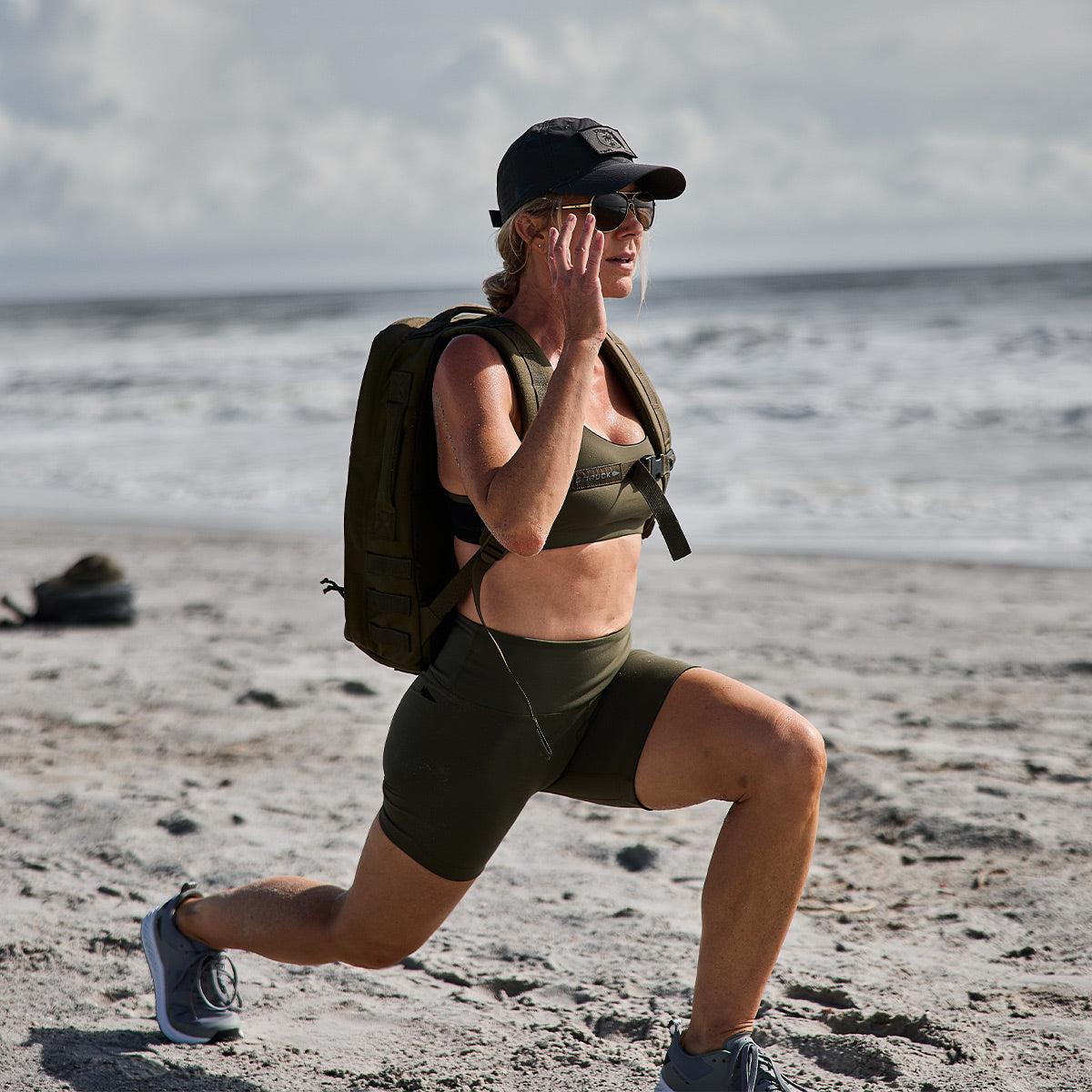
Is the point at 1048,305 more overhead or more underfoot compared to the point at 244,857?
more overhead

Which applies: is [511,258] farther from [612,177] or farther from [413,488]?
[413,488]

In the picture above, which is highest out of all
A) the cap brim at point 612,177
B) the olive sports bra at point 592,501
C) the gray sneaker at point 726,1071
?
the cap brim at point 612,177

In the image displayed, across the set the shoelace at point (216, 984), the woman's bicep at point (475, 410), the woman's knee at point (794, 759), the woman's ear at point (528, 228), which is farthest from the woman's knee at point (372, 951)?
the woman's ear at point (528, 228)

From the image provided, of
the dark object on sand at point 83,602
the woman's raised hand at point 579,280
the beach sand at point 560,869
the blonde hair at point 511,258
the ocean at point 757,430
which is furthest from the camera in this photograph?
the ocean at point 757,430

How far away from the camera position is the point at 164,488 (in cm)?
A: 1176

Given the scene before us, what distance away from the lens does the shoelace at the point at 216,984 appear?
2547mm

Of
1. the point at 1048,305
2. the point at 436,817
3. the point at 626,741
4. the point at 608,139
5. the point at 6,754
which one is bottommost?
the point at 6,754

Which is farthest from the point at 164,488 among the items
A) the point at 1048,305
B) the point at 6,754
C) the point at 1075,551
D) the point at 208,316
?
the point at 208,316

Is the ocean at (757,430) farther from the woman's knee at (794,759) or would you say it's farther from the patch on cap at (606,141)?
the woman's knee at (794,759)

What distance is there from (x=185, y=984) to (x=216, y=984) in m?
0.07

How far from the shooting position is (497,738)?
2.15 meters

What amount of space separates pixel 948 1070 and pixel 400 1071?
1159 mm

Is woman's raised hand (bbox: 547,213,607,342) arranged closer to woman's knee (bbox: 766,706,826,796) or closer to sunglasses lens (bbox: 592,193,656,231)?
sunglasses lens (bbox: 592,193,656,231)

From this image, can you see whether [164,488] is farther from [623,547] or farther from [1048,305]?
[1048,305]
